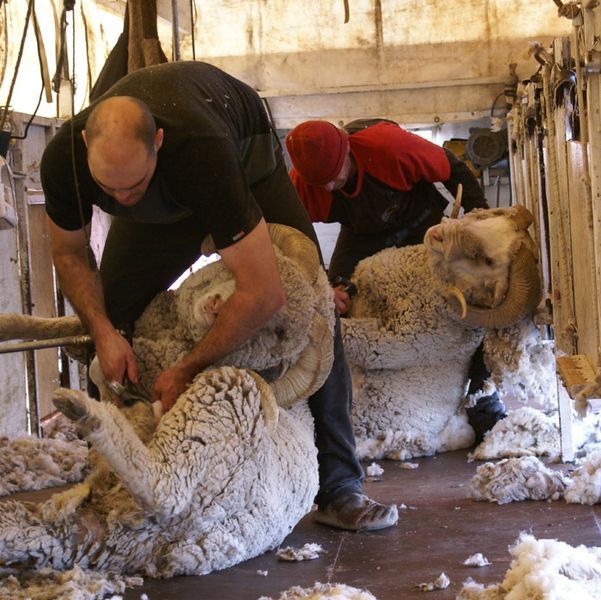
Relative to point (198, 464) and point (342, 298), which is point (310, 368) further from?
point (342, 298)

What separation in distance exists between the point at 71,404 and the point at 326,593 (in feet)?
3.05

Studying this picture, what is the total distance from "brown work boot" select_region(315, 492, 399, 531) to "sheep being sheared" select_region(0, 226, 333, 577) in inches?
11.0

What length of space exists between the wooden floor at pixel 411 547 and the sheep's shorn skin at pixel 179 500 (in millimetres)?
109

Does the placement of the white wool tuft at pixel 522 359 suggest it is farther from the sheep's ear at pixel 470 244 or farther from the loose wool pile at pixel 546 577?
the loose wool pile at pixel 546 577

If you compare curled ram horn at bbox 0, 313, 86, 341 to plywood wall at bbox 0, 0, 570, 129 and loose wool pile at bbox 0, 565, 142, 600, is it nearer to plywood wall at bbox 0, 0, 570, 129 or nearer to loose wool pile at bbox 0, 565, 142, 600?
loose wool pile at bbox 0, 565, 142, 600

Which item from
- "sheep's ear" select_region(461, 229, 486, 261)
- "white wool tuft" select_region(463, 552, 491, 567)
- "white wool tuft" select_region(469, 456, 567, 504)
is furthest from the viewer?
"sheep's ear" select_region(461, 229, 486, 261)

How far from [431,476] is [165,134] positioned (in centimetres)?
239

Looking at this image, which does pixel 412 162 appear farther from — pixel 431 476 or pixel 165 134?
pixel 165 134

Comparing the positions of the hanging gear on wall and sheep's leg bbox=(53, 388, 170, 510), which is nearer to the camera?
sheep's leg bbox=(53, 388, 170, 510)

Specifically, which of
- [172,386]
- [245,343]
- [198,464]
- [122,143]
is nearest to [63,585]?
[198,464]

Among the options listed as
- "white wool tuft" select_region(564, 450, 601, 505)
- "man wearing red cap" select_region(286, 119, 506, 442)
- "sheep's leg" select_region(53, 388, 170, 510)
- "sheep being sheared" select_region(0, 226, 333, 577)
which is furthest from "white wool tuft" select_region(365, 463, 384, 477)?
"sheep's leg" select_region(53, 388, 170, 510)

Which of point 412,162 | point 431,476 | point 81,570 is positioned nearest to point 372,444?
point 431,476

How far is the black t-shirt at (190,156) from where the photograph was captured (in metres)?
3.41

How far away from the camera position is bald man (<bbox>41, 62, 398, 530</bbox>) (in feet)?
11.1
